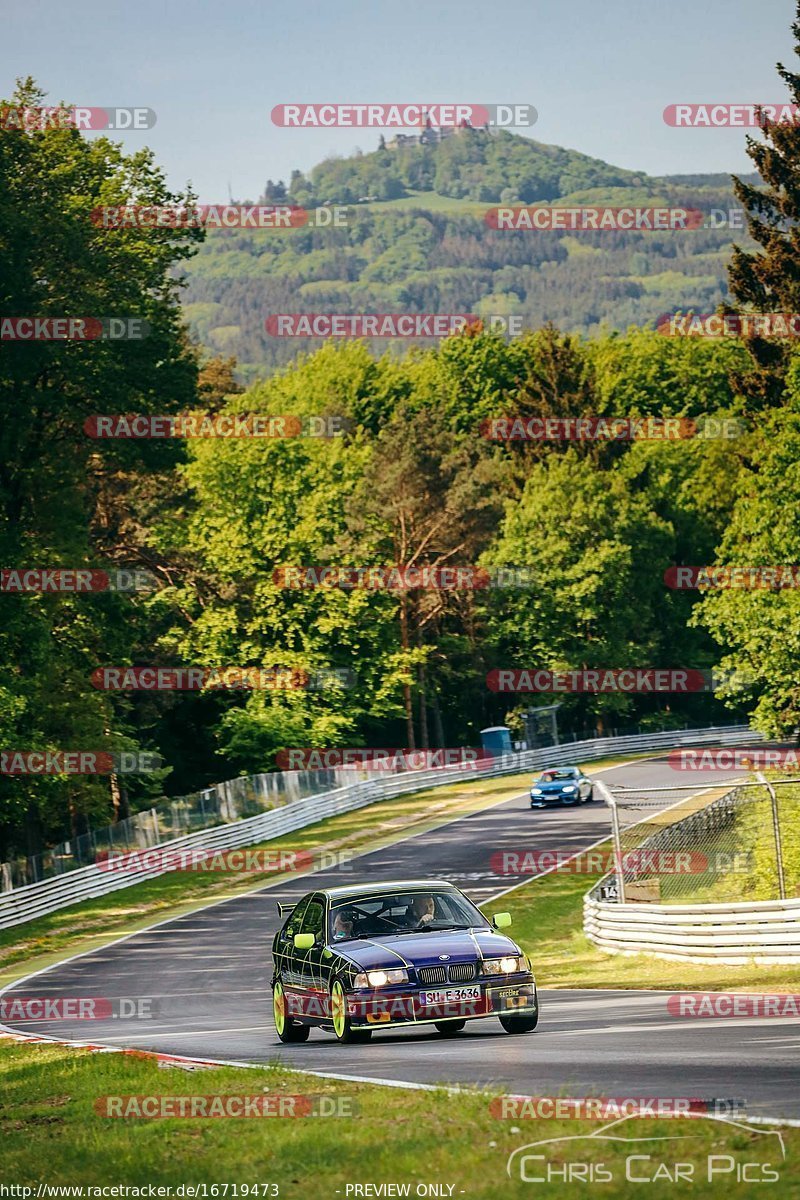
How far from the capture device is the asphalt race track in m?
10.1

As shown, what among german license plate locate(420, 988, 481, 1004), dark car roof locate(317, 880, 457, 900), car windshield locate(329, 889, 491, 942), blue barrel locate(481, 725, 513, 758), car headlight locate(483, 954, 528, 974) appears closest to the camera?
german license plate locate(420, 988, 481, 1004)

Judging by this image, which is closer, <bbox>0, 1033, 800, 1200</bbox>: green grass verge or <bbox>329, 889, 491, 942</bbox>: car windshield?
<bbox>0, 1033, 800, 1200</bbox>: green grass verge

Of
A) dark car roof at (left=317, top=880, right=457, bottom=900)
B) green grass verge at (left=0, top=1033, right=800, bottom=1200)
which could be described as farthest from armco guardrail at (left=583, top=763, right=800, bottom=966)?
green grass verge at (left=0, top=1033, right=800, bottom=1200)

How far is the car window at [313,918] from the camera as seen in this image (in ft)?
50.4

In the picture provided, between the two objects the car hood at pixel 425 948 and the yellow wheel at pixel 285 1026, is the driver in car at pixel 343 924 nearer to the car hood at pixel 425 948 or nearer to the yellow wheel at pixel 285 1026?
the car hood at pixel 425 948

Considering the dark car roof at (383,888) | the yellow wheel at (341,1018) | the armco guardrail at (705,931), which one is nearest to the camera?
the yellow wheel at (341,1018)

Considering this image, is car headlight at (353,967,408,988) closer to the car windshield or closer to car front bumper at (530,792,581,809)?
the car windshield

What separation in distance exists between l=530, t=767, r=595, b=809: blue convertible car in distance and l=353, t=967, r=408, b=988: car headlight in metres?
41.1

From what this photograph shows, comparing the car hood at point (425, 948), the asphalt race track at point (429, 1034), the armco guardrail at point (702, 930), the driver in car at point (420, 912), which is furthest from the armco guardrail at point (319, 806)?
the car hood at point (425, 948)

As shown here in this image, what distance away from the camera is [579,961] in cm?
2648

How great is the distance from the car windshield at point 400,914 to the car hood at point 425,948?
9.3 inches

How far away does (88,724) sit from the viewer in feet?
148

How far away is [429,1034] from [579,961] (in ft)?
37.9

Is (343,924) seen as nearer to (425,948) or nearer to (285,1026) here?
(425,948)
